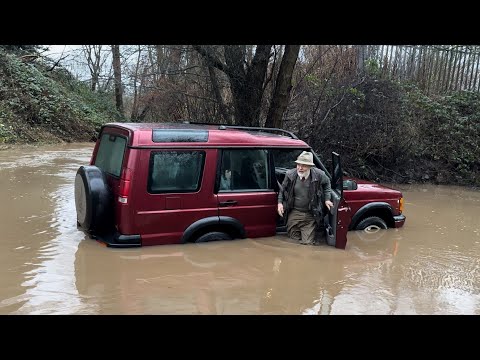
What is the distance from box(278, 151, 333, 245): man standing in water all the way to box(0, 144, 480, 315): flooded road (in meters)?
0.30

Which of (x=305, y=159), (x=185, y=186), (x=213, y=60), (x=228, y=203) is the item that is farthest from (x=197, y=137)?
(x=213, y=60)

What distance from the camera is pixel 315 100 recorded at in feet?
43.4

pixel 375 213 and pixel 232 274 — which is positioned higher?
pixel 375 213

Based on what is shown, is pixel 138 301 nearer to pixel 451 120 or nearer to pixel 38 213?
pixel 38 213

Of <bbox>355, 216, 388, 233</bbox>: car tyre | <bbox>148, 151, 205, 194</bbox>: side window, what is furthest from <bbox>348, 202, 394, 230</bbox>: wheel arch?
<bbox>148, 151, 205, 194</bbox>: side window

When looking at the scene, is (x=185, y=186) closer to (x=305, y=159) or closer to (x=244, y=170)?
(x=244, y=170)

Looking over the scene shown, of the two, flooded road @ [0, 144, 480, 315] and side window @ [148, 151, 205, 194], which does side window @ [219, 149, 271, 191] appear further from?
flooded road @ [0, 144, 480, 315]

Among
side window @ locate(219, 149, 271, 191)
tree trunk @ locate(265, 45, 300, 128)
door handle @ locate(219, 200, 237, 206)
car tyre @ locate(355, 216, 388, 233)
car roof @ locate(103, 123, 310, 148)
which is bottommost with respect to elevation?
car tyre @ locate(355, 216, 388, 233)

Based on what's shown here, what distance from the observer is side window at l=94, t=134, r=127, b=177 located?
19.5ft

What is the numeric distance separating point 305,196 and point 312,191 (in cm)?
13

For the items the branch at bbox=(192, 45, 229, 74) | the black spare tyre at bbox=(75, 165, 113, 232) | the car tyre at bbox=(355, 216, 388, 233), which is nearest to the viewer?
the black spare tyre at bbox=(75, 165, 113, 232)

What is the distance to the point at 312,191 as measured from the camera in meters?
6.50

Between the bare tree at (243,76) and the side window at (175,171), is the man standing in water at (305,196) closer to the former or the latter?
the side window at (175,171)

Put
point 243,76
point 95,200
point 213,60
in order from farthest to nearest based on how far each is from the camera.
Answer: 1. point 243,76
2. point 213,60
3. point 95,200
